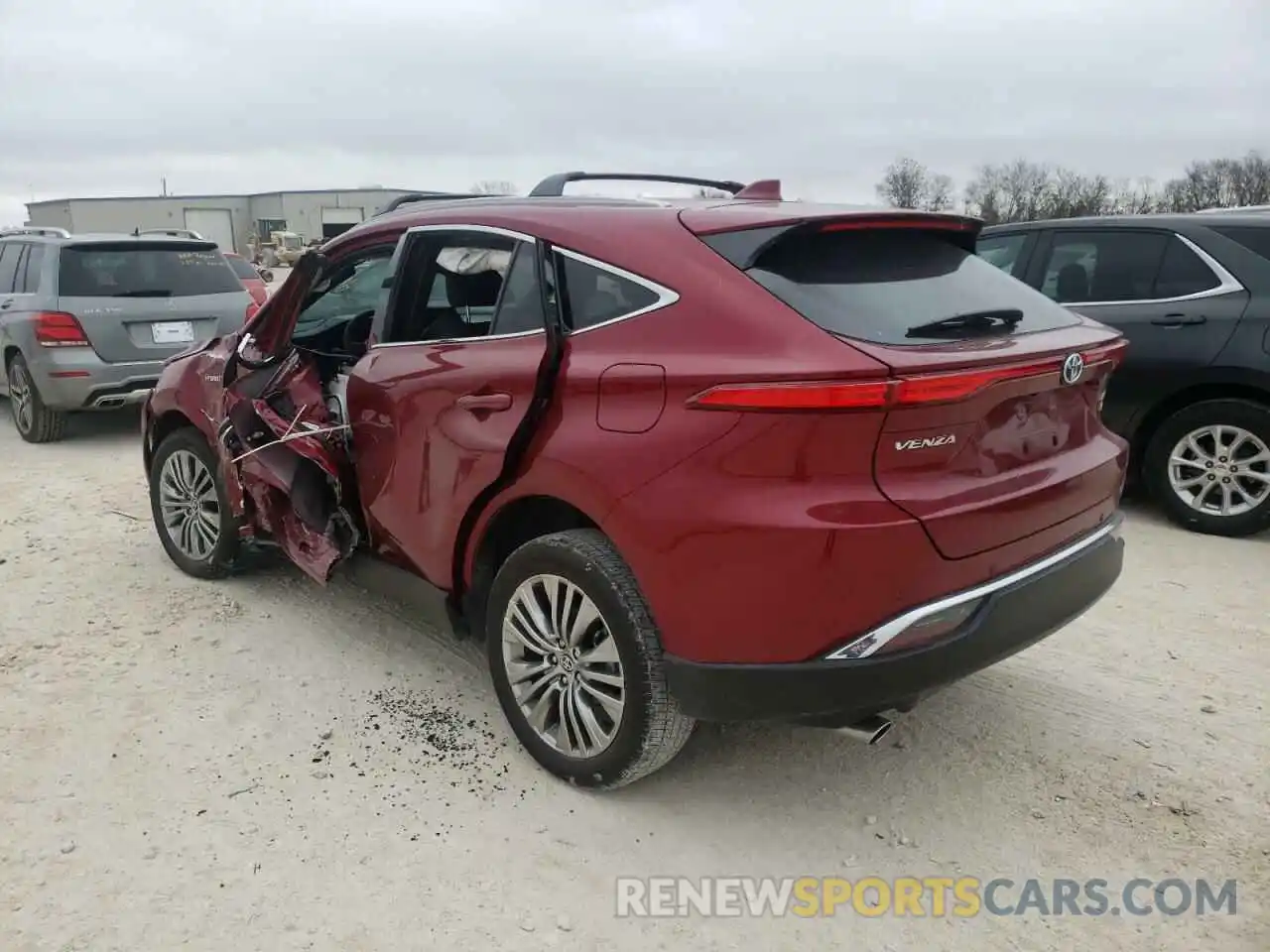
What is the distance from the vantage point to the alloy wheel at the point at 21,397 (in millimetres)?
8406

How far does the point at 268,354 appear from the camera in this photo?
13.9 ft

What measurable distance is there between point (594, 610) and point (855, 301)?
1.13 m

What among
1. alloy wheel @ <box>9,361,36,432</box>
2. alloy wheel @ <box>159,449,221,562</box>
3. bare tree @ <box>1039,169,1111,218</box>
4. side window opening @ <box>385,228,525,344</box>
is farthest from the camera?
bare tree @ <box>1039,169,1111,218</box>

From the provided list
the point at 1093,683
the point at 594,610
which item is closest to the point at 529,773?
the point at 594,610

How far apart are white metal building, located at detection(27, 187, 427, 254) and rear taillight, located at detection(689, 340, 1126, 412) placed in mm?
63519

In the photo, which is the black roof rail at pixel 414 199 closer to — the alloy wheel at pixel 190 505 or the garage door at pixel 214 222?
the alloy wheel at pixel 190 505

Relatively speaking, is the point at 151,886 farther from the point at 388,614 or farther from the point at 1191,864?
the point at 1191,864

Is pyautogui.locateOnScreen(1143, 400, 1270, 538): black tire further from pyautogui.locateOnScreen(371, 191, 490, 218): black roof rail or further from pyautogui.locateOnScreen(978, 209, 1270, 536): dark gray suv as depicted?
pyautogui.locateOnScreen(371, 191, 490, 218): black roof rail

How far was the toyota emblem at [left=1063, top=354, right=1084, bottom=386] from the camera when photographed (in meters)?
2.86

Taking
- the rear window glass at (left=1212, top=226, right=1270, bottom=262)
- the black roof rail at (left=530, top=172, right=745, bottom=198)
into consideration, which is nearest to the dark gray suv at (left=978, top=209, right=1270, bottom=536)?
the rear window glass at (left=1212, top=226, right=1270, bottom=262)

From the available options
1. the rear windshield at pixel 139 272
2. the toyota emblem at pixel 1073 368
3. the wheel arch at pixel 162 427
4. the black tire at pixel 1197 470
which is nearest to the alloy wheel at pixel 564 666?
the toyota emblem at pixel 1073 368

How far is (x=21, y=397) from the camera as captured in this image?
28.1ft

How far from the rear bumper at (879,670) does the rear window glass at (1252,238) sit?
367 cm

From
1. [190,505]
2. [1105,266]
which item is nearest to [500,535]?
[190,505]
